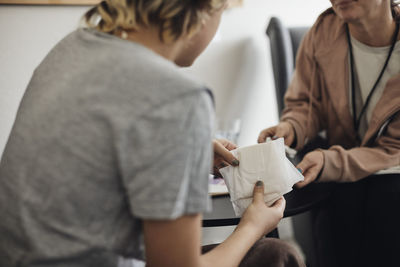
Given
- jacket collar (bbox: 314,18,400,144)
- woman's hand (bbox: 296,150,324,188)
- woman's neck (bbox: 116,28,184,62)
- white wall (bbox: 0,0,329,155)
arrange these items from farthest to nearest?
white wall (bbox: 0,0,329,155), jacket collar (bbox: 314,18,400,144), woman's hand (bbox: 296,150,324,188), woman's neck (bbox: 116,28,184,62)

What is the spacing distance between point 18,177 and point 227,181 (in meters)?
0.41

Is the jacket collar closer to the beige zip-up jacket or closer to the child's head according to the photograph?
the beige zip-up jacket

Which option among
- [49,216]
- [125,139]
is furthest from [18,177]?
[125,139]

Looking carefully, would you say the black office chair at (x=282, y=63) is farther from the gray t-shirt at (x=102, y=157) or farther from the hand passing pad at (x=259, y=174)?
the gray t-shirt at (x=102, y=157)

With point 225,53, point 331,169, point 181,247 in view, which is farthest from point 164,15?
point 225,53

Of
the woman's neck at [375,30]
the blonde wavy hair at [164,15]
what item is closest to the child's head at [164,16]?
the blonde wavy hair at [164,15]

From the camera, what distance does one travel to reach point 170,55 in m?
0.56

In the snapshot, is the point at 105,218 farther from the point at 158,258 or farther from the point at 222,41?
the point at 222,41

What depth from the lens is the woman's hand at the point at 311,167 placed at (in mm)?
930

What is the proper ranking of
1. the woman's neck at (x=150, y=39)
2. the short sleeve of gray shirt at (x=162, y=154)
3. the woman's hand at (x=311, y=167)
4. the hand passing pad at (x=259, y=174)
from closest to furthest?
the short sleeve of gray shirt at (x=162, y=154)
the woman's neck at (x=150, y=39)
the hand passing pad at (x=259, y=174)
the woman's hand at (x=311, y=167)

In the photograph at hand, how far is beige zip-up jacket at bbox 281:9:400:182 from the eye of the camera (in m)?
0.96

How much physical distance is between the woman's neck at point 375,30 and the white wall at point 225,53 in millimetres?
518

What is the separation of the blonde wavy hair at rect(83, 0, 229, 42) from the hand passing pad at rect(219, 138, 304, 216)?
1.00ft

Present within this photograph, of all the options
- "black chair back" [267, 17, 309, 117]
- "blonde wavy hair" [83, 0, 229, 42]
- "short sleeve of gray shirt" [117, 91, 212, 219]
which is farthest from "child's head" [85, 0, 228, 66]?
"black chair back" [267, 17, 309, 117]
